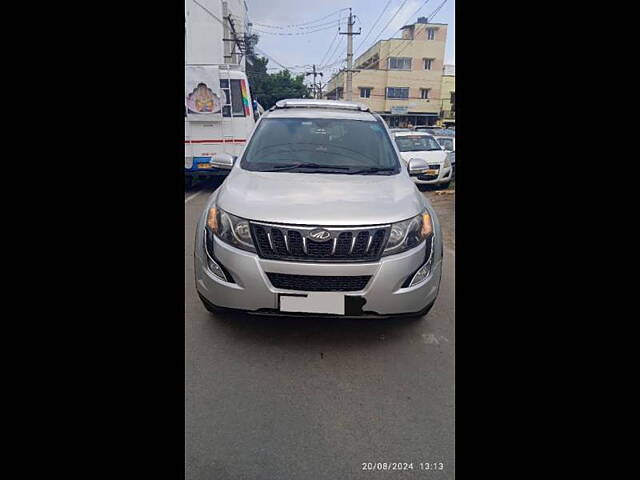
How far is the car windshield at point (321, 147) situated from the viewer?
3.09m

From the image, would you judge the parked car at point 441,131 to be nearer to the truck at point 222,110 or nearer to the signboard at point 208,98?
the truck at point 222,110

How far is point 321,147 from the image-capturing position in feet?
10.8

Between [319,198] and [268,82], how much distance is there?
9.00 metres

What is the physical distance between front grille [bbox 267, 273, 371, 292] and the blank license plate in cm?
3

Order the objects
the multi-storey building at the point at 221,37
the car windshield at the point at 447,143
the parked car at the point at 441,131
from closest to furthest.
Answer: the parked car at the point at 441,131
the multi-storey building at the point at 221,37
the car windshield at the point at 447,143

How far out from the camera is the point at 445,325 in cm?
279

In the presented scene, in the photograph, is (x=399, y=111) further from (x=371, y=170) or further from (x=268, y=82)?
(x=371, y=170)

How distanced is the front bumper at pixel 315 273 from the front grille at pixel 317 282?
25 mm

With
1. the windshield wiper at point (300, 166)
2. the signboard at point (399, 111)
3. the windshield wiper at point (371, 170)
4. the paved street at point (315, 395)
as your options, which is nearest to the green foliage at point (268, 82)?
the windshield wiper at point (300, 166)

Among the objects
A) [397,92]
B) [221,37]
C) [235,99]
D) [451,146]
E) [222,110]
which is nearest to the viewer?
[451,146]

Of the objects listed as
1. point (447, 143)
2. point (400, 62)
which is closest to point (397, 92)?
point (400, 62)
